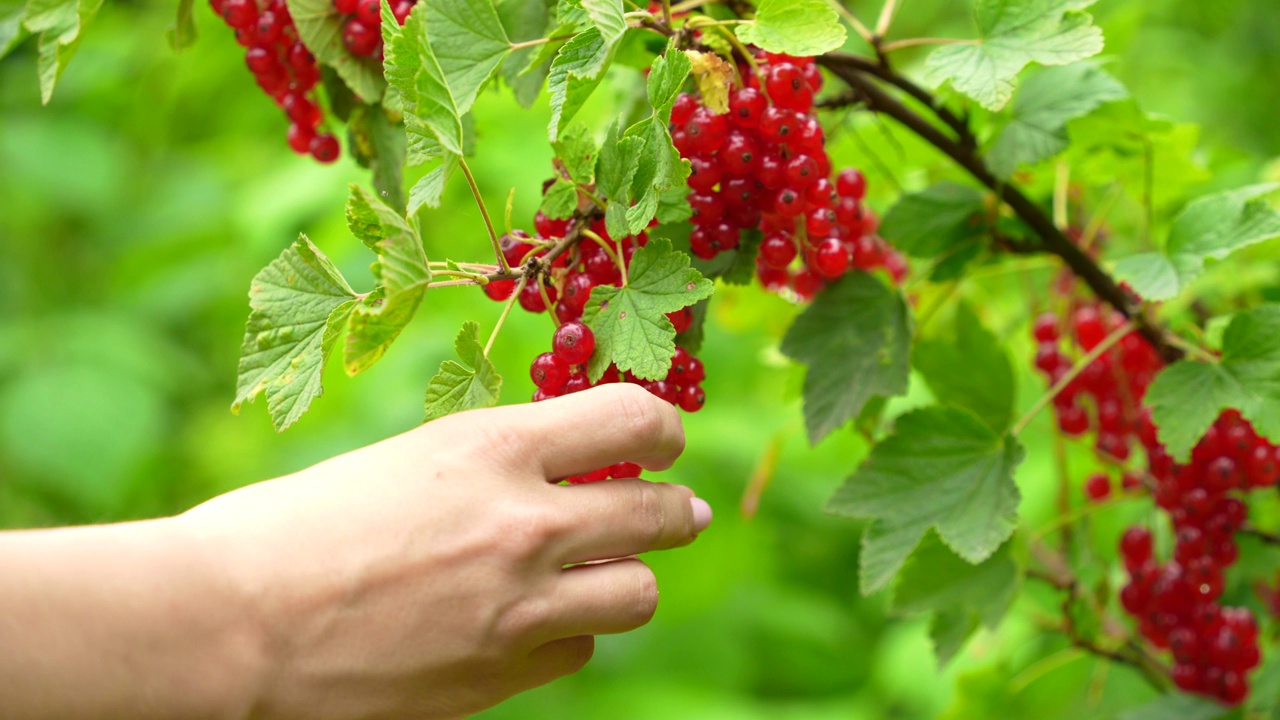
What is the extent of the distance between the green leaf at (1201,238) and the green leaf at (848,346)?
153mm

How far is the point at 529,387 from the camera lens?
1.49 meters

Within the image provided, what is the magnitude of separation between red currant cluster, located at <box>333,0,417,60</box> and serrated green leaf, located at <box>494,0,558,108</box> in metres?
0.06

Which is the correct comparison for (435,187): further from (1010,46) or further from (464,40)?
(1010,46)

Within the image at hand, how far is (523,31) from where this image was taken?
0.63 metres

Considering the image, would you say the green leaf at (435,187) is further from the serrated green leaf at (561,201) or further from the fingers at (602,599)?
the fingers at (602,599)

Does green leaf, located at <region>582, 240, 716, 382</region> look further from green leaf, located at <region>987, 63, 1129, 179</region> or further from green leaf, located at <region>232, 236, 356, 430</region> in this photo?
green leaf, located at <region>987, 63, 1129, 179</region>

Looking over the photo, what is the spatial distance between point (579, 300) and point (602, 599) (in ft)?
0.50

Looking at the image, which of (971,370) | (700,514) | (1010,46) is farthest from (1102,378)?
(700,514)

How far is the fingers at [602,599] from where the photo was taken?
0.46m

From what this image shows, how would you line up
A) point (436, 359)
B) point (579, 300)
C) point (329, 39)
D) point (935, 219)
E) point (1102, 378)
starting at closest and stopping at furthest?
1. point (579, 300)
2. point (329, 39)
3. point (935, 219)
4. point (1102, 378)
5. point (436, 359)

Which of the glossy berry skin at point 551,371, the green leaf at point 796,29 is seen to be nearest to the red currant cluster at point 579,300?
the glossy berry skin at point 551,371

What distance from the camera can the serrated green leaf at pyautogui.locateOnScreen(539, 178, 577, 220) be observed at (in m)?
0.51

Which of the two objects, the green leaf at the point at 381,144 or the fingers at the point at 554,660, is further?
the green leaf at the point at 381,144

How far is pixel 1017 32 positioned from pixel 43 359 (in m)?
1.86
